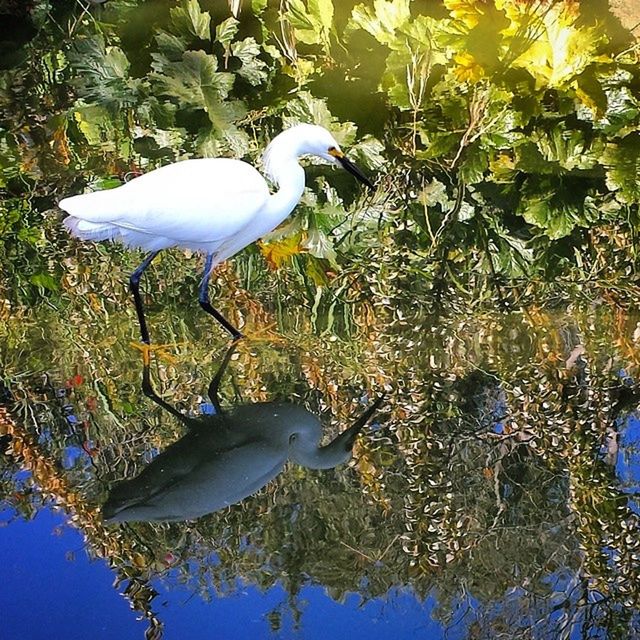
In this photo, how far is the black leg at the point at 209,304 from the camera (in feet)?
10.7

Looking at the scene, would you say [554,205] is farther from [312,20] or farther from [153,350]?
[312,20]

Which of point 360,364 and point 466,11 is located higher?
point 466,11

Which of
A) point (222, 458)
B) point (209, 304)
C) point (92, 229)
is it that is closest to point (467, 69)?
point (209, 304)

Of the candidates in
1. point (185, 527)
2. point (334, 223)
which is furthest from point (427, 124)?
point (185, 527)

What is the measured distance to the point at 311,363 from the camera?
3.23 m

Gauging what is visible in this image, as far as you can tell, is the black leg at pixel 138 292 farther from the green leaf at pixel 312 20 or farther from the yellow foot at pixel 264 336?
the green leaf at pixel 312 20

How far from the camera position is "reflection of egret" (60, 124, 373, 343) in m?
2.88

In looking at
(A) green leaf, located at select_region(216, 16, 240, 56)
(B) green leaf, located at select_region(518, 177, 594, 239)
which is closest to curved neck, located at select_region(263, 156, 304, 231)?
(B) green leaf, located at select_region(518, 177, 594, 239)

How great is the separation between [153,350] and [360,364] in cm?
72

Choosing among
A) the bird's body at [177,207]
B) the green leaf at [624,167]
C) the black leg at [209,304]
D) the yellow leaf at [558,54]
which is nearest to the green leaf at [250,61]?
the yellow leaf at [558,54]

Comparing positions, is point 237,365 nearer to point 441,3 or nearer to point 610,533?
point 610,533

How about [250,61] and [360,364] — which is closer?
[360,364]

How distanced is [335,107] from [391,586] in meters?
3.65

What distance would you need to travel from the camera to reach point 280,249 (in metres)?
3.99
